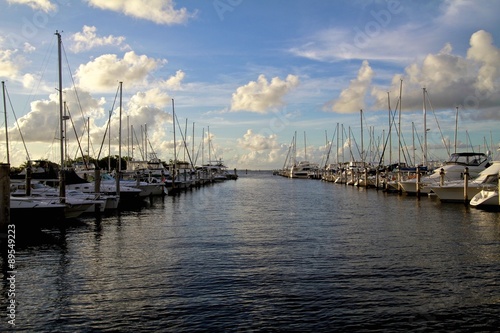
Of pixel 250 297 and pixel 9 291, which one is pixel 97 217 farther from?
pixel 250 297

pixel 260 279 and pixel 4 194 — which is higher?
pixel 4 194

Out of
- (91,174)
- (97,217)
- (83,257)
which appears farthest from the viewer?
(91,174)

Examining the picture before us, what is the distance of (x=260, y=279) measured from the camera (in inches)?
696

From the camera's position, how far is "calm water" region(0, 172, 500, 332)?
43.7 feet

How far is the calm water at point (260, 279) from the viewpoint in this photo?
13.3 meters

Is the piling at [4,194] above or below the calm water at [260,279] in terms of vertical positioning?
above

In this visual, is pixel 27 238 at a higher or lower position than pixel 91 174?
lower

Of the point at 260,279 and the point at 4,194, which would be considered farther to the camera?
the point at 4,194

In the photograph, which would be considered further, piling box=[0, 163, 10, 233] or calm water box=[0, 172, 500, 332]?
piling box=[0, 163, 10, 233]

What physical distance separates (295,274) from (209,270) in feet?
11.3

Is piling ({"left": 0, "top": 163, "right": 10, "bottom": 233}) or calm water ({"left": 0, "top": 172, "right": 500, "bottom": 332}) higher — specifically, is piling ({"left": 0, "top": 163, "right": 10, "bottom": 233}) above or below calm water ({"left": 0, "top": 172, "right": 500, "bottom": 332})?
above

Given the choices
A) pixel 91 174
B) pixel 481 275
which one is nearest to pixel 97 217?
pixel 91 174

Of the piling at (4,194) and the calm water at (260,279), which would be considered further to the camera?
the piling at (4,194)

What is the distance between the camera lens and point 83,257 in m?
22.0
